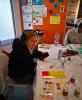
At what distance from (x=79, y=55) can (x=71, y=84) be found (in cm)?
86

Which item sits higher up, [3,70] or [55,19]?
[55,19]

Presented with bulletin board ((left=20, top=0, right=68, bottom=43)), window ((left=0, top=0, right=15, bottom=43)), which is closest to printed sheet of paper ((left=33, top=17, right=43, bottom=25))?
bulletin board ((left=20, top=0, right=68, bottom=43))

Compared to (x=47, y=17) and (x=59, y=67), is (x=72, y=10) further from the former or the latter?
(x=59, y=67)

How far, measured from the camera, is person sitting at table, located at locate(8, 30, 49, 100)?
1.43m

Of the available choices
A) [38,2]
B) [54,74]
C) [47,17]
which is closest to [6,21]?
[38,2]

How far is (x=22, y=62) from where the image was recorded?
145 cm

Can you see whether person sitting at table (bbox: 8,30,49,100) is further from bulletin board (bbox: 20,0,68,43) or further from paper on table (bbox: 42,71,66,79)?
bulletin board (bbox: 20,0,68,43)

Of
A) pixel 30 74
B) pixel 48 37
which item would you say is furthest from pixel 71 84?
pixel 48 37

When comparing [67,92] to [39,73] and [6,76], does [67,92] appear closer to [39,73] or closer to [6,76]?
[39,73]

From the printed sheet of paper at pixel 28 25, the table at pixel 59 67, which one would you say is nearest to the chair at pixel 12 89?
the table at pixel 59 67

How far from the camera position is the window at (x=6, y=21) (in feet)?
9.84

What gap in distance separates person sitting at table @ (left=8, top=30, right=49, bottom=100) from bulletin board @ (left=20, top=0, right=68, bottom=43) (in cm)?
191

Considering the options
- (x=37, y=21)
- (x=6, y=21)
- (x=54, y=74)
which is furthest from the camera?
(x=37, y=21)

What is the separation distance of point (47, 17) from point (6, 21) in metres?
1.12
